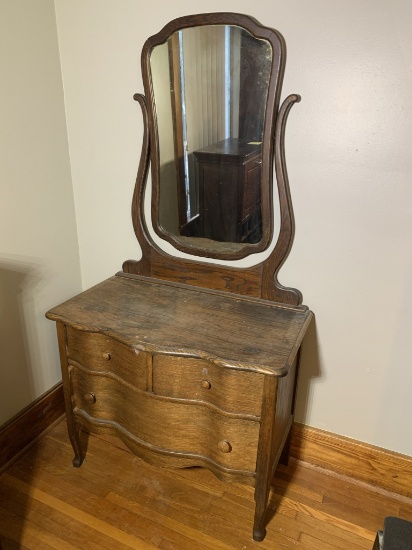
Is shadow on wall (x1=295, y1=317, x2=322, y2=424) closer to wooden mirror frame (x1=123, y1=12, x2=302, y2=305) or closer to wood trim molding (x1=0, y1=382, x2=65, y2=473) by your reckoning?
wooden mirror frame (x1=123, y1=12, x2=302, y2=305)

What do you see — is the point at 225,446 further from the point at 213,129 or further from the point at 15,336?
the point at 213,129

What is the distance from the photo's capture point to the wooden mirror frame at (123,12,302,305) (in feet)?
4.54

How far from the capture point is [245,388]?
4.24 ft

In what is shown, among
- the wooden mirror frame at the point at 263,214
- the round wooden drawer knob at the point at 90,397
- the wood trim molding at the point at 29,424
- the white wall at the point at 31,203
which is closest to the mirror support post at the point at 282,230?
the wooden mirror frame at the point at 263,214

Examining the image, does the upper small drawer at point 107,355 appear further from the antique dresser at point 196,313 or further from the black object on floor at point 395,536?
the black object on floor at point 395,536

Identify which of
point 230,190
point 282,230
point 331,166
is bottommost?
point 282,230

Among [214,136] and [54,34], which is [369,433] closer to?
[214,136]

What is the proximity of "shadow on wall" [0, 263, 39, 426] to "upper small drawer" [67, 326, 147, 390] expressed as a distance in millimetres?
317

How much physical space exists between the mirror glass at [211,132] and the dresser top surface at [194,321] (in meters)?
0.23

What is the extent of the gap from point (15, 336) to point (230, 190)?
107 cm

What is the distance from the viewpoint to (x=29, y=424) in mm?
1864

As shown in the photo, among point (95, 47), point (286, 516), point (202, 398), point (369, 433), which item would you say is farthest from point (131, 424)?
point (95, 47)

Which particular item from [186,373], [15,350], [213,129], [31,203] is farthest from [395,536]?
[31,203]

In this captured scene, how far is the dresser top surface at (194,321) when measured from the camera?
1293mm
